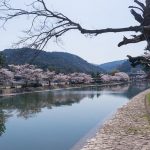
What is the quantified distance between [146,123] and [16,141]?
729cm

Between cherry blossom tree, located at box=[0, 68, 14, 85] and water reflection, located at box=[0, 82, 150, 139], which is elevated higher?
cherry blossom tree, located at box=[0, 68, 14, 85]

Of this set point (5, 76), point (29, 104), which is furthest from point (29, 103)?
point (5, 76)

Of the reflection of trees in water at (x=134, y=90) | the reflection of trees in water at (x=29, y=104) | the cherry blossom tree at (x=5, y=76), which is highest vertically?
the cherry blossom tree at (x=5, y=76)

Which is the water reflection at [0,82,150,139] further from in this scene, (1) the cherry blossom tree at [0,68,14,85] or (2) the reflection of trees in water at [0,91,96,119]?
(1) the cherry blossom tree at [0,68,14,85]

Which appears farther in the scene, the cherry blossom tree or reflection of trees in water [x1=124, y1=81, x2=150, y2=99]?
the cherry blossom tree

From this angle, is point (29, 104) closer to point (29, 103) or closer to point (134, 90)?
point (29, 103)

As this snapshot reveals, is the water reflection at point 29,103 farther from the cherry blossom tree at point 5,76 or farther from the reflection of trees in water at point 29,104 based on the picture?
the cherry blossom tree at point 5,76

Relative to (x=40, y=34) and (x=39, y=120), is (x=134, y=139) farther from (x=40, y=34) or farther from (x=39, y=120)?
(x=39, y=120)

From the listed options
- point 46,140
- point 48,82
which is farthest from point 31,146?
point 48,82

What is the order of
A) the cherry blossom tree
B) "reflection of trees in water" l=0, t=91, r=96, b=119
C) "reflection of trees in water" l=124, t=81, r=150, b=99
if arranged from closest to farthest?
"reflection of trees in water" l=0, t=91, r=96, b=119 → "reflection of trees in water" l=124, t=81, r=150, b=99 → the cherry blossom tree

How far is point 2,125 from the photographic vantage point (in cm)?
2867

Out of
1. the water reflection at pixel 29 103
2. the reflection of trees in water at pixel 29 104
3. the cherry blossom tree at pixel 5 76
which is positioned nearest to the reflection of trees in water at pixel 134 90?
the water reflection at pixel 29 103

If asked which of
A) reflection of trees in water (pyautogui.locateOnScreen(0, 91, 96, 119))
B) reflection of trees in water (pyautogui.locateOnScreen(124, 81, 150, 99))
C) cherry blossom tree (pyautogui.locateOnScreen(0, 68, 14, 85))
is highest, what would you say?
cherry blossom tree (pyautogui.locateOnScreen(0, 68, 14, 85))

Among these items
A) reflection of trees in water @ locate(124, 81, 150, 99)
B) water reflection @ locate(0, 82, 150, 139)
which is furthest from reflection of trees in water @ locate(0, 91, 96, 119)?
reflection of trees in water @ locate(124, 81, 150, 99)
